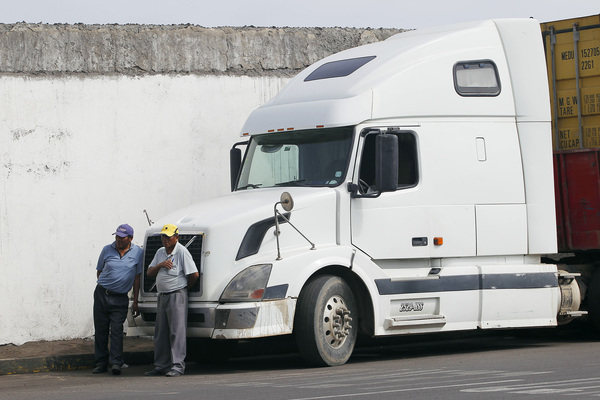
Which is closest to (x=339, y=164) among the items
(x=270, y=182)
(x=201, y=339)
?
(x=270, y=182)

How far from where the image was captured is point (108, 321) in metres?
12.9

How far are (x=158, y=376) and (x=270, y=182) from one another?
2663 mm

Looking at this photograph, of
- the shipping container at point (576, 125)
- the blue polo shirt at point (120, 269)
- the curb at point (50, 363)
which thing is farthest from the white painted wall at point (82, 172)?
the shipping container at point (576, 125)

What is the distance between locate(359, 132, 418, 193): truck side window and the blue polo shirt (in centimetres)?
273

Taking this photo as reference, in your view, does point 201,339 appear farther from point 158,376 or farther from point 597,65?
point 597,65

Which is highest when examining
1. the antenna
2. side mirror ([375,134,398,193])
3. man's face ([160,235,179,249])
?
side mirror ([375,134,398,193])

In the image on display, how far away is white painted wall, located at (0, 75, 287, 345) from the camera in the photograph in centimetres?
1439

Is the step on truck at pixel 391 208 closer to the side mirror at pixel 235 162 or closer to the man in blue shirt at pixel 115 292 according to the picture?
the side mirror at pixel 235 162

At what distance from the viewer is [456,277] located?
42.6ft

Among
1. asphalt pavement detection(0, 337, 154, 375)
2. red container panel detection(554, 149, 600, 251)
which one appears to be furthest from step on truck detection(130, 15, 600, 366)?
asphalt pavement detection(0, 337, 154, 375)

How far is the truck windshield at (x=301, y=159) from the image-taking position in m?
12.6

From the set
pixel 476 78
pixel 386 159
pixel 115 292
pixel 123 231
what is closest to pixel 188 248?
pixel 123 231

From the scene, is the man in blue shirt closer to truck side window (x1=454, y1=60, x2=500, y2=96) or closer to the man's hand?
the man's hand

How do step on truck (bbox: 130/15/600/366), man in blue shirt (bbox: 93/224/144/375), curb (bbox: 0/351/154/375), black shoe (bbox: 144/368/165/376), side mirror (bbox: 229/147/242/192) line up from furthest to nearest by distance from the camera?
1. side mirror (bbox: 229/147/242/192)
2. curb (bbox: 0/351/154/375)
3. man in blue shirt (bbox: 93/224/144/375)
4. black shoe (bbox: 144/368/165/376)
5. step on truck (bbox: 130/15/600/366)
